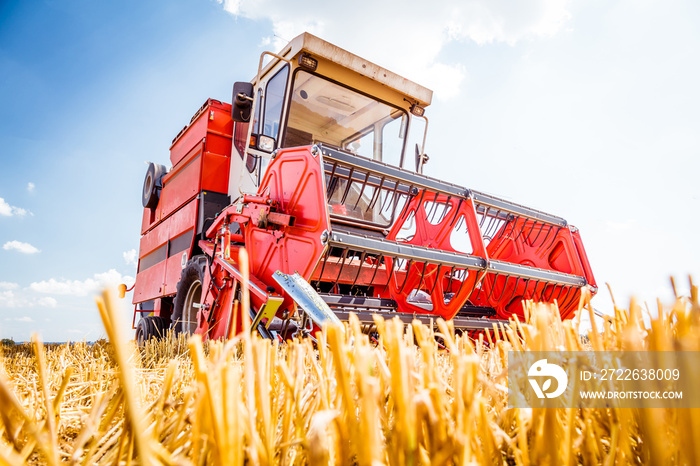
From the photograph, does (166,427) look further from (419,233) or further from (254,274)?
(419,233)

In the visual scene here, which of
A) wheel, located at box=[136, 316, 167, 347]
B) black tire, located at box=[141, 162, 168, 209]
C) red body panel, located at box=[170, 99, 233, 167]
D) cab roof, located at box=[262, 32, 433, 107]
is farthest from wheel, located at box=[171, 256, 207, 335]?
black tire, located at box=[141, 162, 168, 209]

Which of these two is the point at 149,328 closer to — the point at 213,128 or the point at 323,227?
the point at 213,128

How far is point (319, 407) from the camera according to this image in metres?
0.76

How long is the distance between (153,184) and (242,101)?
336 centimetres

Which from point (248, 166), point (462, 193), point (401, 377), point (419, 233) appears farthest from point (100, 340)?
point (401, 377)

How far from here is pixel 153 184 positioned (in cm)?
712

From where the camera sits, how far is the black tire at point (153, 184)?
7082mm

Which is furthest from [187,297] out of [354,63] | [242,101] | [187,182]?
[354,63]

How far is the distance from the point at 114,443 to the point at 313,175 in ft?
7.70

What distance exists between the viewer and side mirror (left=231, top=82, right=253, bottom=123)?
179 inches

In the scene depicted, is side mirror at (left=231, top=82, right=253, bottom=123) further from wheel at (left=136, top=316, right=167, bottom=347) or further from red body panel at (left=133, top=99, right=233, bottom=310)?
wheel at (left=136, top=316, right=167, bottom=347)

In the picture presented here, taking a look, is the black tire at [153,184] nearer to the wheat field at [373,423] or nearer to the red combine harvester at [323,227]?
the red combine harvester at [323,227]

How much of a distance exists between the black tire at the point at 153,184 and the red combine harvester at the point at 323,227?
20 centimetres

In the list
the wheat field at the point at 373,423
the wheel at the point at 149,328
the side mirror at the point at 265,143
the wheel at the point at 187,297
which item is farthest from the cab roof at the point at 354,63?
the wheat field at the point at 373,423
